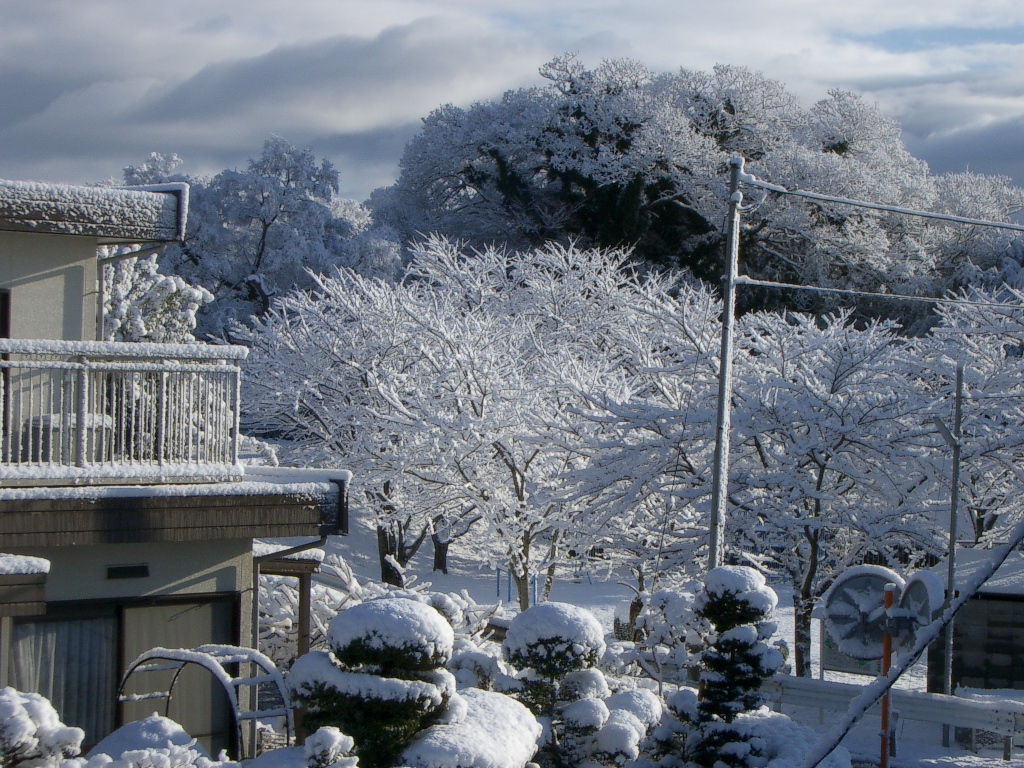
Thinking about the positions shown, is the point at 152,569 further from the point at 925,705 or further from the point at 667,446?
the point at 667,446

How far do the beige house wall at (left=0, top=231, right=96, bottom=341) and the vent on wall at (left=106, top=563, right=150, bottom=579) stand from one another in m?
2.01

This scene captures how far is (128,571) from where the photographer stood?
7496 mm

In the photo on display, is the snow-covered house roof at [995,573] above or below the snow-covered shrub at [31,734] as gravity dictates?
below

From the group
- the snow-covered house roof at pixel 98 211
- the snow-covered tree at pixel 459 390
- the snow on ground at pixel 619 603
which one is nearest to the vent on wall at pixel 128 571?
the snow-covered house roof at pixel 98 211

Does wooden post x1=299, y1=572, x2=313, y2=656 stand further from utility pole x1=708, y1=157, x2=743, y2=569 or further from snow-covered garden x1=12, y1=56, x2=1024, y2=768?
utility pole x1=708, y1=157, x2=743, y2=569

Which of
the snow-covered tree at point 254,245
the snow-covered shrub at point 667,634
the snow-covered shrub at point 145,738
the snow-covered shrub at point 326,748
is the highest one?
the snow-covered tree at point 254,245

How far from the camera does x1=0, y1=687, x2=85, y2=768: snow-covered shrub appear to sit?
4.30m

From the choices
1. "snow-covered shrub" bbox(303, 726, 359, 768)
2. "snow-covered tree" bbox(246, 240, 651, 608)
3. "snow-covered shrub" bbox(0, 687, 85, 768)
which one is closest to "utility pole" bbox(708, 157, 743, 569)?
"snow-covered tree" bbox(246, 240, 651, 608)

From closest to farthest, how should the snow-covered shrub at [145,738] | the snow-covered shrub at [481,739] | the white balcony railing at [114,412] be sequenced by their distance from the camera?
the snow-covered shrub at [145,738] < the snow-covered shrub at [481,739] < the white balcony railing at [114,412]

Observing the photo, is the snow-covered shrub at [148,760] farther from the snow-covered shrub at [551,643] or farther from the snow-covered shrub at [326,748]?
the snow-covered shrub at [551,643]

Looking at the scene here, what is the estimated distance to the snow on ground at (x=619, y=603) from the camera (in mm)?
10094

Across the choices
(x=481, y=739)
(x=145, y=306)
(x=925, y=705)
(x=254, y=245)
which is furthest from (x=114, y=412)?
(x=254, y=245)

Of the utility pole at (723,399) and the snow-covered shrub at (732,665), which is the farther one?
the utility pole at (723,399)

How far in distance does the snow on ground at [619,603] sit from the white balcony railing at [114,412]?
7066mm
